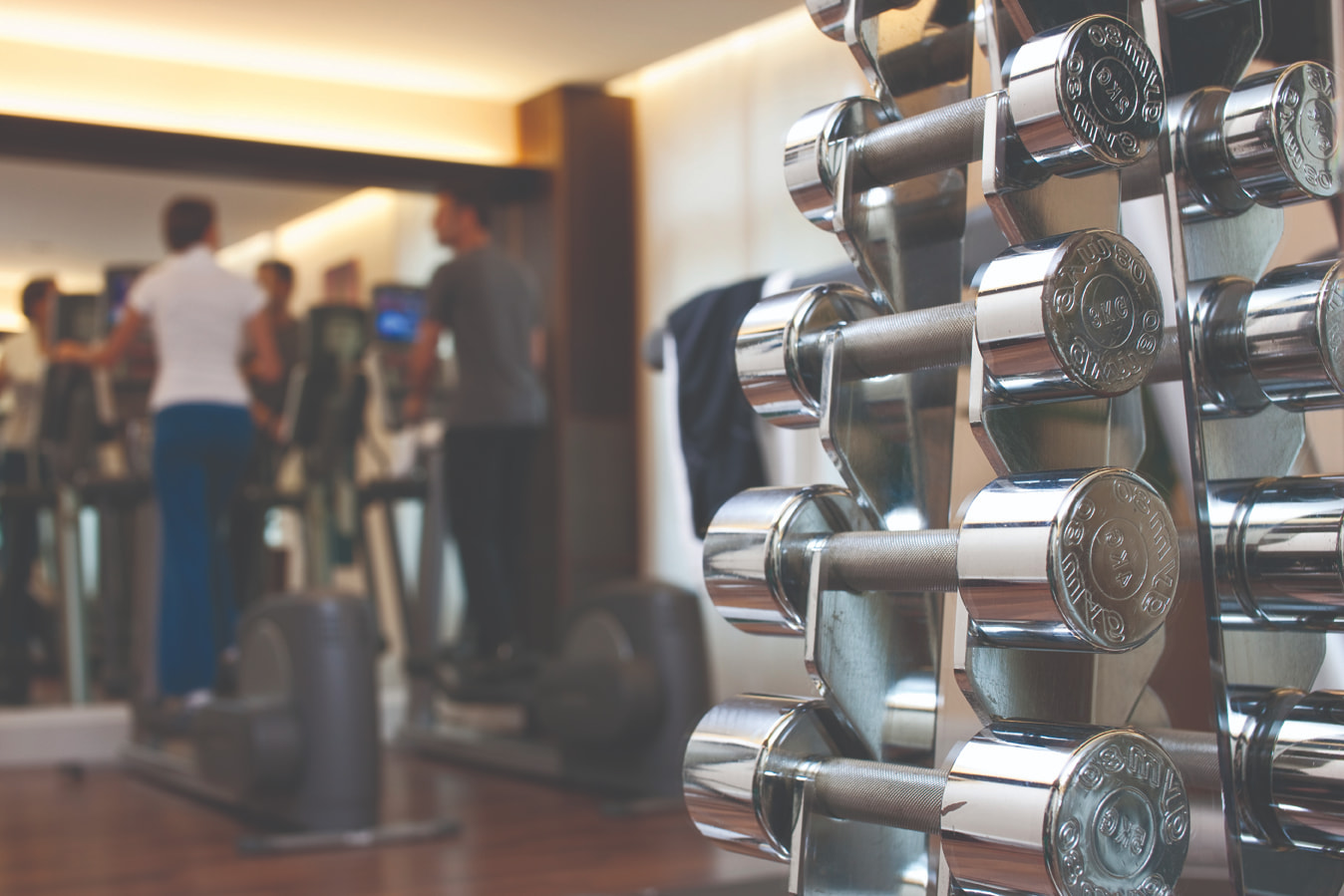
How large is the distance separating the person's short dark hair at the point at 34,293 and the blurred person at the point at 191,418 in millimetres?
1103

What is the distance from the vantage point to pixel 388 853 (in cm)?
290

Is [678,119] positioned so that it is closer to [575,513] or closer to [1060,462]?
[575,513]

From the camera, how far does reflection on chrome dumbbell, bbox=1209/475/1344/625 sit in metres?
0.90

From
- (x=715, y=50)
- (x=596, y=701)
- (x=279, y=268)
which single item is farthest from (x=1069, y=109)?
(x=279, y=268)

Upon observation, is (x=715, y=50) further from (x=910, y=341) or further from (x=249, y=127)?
(x=910, y=341)

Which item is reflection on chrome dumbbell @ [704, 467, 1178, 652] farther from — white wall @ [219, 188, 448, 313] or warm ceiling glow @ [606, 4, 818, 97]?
white wall @ [219, 188, 448, 313]

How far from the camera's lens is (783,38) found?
4.68m

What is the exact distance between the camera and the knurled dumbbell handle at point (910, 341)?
3.07 ft

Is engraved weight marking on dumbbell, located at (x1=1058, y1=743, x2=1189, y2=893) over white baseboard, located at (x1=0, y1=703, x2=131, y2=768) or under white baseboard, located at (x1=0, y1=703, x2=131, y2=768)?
over

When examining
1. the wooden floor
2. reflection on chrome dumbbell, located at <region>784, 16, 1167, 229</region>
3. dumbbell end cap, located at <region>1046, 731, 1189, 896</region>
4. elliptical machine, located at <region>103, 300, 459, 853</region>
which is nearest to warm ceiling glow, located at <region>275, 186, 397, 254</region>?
the wooden floor

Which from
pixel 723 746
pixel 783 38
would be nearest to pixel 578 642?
pixel 783 38

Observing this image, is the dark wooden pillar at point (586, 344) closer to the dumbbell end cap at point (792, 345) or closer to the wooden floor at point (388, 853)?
the wooden floor at point (388, 853)

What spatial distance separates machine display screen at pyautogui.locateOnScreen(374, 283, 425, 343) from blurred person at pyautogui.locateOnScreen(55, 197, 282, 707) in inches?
58.9

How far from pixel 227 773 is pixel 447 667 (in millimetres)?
1672
